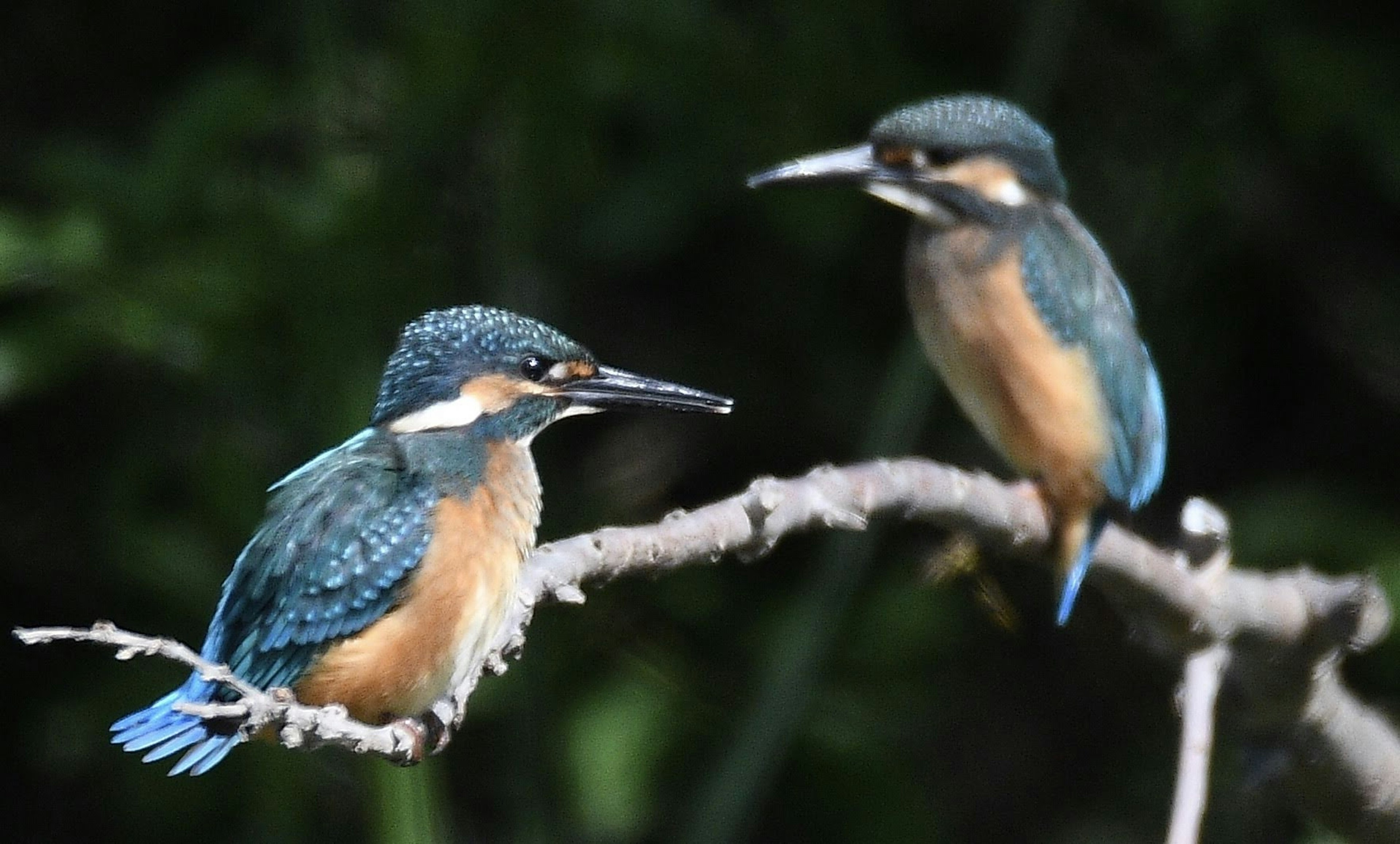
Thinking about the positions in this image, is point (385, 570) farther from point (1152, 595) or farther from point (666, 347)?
point (666, 347)

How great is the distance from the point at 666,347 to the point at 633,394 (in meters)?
1.45

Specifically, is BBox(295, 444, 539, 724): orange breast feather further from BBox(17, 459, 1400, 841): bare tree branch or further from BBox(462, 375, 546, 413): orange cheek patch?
BBox(462, 375, 546, 413): orange cheek patch

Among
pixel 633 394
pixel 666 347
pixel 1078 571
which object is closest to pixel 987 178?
pixel 1078 571

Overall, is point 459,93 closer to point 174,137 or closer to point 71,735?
point 174,137

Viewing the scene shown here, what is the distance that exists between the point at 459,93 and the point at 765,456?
3.63 ft

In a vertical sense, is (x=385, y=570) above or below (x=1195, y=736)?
below

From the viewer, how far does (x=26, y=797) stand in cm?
374

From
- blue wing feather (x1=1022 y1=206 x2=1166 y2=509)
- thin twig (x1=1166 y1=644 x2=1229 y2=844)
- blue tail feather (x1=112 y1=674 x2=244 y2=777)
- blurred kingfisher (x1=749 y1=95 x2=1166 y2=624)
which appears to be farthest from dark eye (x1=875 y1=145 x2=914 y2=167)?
blue tail feather (x1=112 y1=674 x2=244 y2=777)

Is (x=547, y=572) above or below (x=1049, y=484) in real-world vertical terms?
below

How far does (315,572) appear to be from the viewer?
1864 millimetres

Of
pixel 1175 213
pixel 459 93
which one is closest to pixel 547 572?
pixel 459 93

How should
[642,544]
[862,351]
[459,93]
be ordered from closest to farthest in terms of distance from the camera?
[642,544]
[459,93]
[862,351]

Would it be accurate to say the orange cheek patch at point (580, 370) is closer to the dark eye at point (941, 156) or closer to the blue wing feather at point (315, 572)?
the blue wing feather at point (315, 572)

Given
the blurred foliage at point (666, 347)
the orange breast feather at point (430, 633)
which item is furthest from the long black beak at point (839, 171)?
the orange breast feather at point (430, 633)
